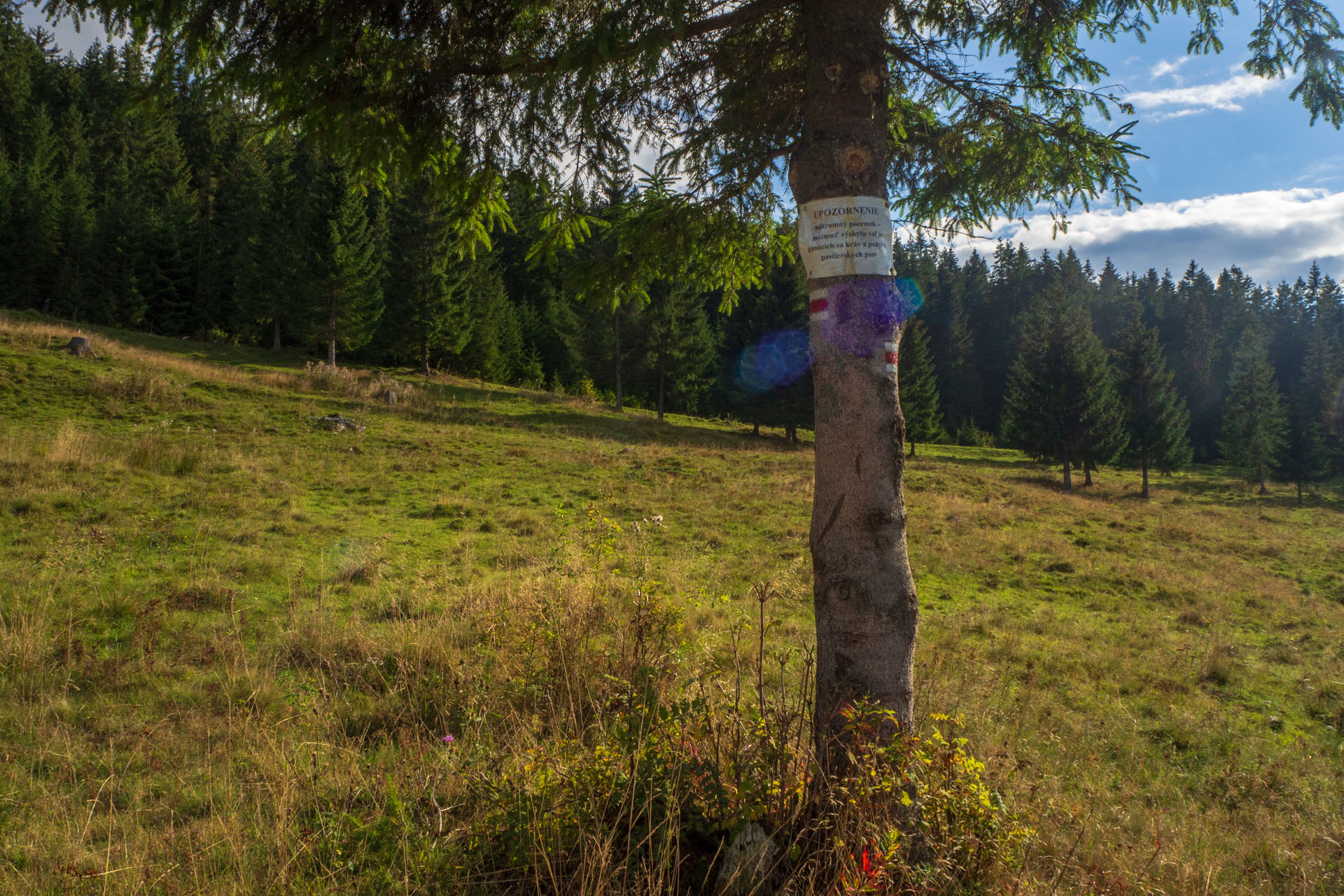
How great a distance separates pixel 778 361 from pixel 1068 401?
19.0 metres

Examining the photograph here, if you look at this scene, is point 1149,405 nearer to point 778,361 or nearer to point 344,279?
point 778,361

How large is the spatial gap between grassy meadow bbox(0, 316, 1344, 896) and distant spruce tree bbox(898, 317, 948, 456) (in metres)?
30.5

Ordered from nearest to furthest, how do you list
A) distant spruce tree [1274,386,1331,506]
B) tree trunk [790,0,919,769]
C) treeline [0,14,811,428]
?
tree trunk [790,0,919,769] < treeline [0,14,811,428] < distant spruce tree [1274,386,1331,506]

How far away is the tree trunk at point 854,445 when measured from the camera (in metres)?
3.20

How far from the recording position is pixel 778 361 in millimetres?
39250

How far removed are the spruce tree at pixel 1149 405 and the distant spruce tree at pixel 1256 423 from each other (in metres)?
8.74

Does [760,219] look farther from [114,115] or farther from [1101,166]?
[114,115]

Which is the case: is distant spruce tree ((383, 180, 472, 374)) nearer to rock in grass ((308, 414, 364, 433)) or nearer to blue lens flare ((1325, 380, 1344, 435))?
rock in grass ((308, 414, 364, 433))

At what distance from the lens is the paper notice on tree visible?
10.8 ft

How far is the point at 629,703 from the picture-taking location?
352cm

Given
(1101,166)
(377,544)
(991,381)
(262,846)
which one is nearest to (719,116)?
(1101,166)

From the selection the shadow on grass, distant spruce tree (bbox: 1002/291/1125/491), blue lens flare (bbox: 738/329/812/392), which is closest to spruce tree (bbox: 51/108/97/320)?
the shadow on grass

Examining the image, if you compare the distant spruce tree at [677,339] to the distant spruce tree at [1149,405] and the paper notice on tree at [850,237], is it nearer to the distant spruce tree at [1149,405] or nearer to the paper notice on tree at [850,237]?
the distant spruce tree at [1149,405]

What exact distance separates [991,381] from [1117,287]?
28.2 m
